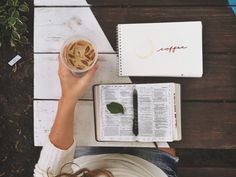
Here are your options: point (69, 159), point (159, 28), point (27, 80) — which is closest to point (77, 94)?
point (69, 159)

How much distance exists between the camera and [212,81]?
1.28 m

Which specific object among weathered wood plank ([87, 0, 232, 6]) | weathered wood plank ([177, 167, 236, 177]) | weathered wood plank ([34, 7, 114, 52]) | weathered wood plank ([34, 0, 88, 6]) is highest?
weathered wood plank ([34, 0, 88, 6])

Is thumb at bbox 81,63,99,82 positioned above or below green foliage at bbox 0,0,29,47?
below

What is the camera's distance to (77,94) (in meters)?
1.23

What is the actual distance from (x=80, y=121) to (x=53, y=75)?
157 mm

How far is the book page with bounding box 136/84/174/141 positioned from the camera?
1.26m

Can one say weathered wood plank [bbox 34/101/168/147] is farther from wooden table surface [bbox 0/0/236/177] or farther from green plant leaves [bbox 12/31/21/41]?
green plant leaves [bbox 12/31/21/41]

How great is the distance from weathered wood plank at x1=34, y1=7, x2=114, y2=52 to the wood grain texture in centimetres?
3

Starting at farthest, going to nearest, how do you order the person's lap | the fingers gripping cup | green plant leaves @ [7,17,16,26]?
green plant leaves @ [7,17,16,26]
the person's lap
the fingers gripping cup

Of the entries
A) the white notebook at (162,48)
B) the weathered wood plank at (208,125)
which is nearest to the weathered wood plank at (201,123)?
the weathered wood plank at (208,125)

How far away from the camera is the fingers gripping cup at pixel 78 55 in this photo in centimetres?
120

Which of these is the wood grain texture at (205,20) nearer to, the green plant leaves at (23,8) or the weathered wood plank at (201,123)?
the weathered wood plank at (201,123)

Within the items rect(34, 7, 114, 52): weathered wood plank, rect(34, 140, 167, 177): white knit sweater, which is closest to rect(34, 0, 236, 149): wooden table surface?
A: rect(34, 7, 114, 52): weathered wood plank

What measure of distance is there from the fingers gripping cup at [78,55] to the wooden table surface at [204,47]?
0.06 metres
